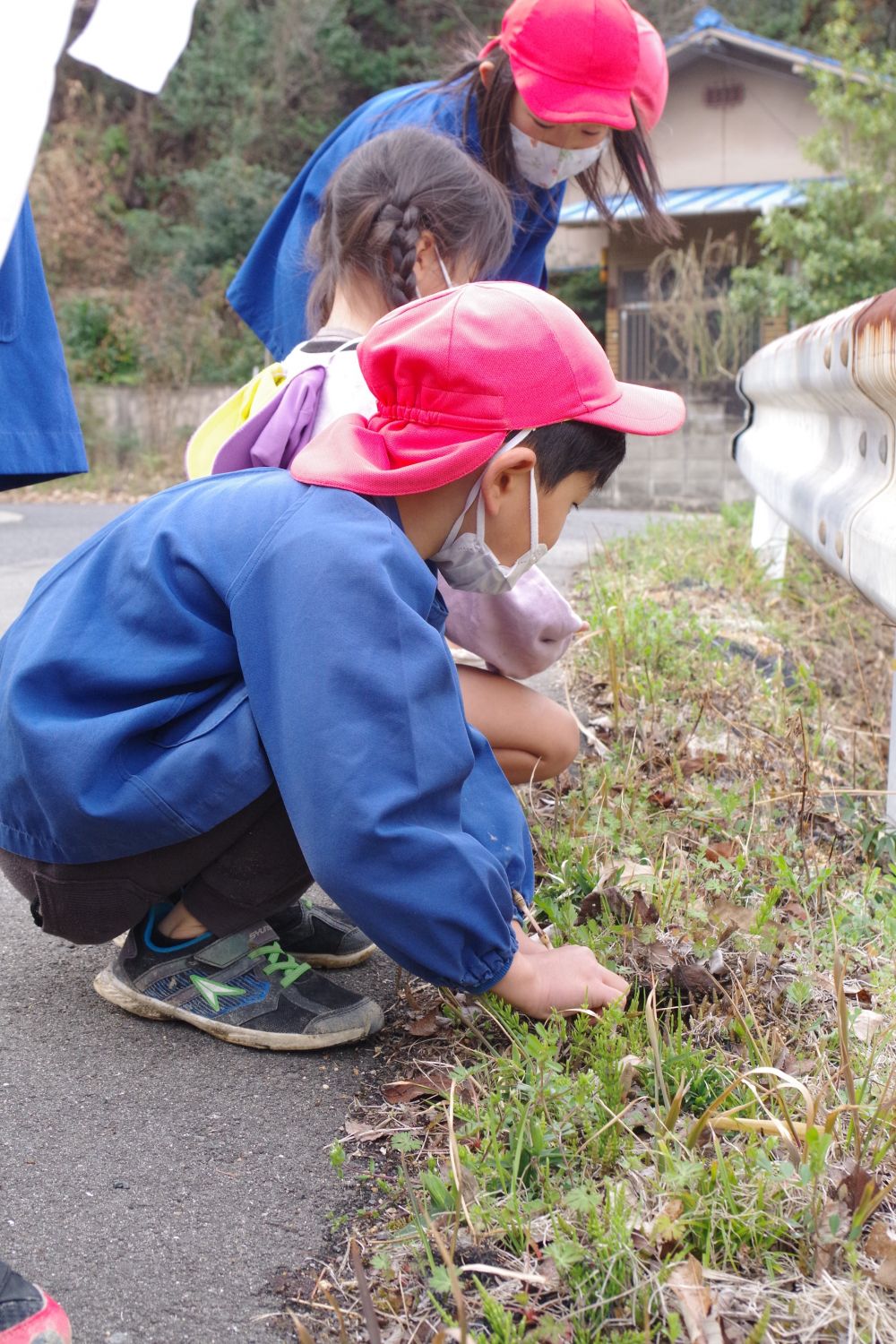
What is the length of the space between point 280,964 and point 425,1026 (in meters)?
0.25

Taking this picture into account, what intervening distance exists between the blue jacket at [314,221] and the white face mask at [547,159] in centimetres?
6

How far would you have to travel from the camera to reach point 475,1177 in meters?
1.43

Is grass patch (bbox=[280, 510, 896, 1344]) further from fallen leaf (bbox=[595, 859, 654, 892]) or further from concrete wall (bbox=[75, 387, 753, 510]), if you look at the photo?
concrete wall (bbox=[75, 387, 753, 510])

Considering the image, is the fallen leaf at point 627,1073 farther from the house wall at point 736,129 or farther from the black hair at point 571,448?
the house wall at point 736,129

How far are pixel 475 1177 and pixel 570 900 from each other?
0.77 meters

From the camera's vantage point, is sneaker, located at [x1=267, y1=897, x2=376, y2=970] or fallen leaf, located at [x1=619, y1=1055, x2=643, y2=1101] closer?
fallen leaf, located at [x1=619, y1=1055, x2=643, y2=1101]


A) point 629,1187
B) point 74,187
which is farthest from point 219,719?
point 74,187

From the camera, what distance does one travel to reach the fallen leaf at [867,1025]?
1757mm

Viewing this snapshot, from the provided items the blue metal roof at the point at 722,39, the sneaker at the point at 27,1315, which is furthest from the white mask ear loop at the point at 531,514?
the blue metal roof at the point at 722,39

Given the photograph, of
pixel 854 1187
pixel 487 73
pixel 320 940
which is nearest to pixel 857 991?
pixel 854 1187

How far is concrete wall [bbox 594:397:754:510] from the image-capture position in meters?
12.4

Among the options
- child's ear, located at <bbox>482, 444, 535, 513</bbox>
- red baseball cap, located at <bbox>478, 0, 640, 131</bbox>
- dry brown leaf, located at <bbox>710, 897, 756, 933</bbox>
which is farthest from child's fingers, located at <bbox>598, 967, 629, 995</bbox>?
red baseball cap, located at <bbox>478, 0, 640, 131</bbox>

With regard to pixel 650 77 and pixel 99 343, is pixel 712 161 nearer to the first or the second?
pixel 99 343

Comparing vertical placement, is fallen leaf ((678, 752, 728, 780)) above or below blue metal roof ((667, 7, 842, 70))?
below
